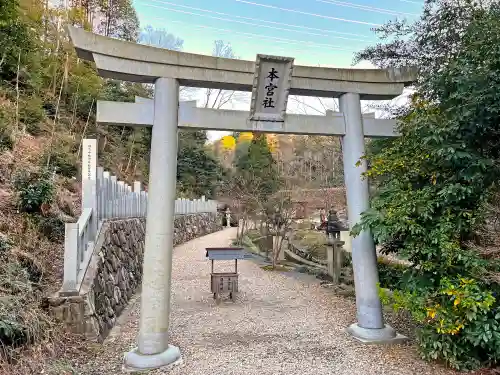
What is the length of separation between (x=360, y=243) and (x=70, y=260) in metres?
3.70

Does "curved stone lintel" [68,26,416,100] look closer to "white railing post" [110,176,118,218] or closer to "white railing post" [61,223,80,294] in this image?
"white railing post" [61,223,80,294]

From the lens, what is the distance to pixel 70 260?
434 cm

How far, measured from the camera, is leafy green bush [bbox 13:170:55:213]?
5527 millimetres

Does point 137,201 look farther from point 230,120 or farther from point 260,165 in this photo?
point 260,165

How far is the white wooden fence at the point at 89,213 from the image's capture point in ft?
14.3

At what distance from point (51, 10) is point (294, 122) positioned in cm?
1433

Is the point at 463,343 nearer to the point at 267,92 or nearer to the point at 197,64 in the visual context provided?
the point at 267,92

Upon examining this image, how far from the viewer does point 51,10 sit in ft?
47.6

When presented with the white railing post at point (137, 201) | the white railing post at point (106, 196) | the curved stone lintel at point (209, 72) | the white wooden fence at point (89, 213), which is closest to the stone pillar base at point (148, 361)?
the white wooden fence at point (89, 213)

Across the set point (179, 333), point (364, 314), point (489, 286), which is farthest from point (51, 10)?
point (489, 286)

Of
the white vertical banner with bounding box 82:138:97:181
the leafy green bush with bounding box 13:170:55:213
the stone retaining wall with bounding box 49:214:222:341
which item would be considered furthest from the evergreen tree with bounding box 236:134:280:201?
the leafy green bush with bounding box 13:170:55:213

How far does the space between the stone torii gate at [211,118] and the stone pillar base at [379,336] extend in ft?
0.04

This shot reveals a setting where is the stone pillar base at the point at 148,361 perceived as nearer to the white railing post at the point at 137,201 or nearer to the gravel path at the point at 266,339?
the gravel path at the point at 266,339

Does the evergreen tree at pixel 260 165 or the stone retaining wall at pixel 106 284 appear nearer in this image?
the stone retaining wall at pixel 106 284
